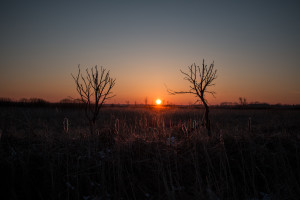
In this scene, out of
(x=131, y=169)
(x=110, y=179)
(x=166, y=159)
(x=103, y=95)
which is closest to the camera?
(x=110, y=179)

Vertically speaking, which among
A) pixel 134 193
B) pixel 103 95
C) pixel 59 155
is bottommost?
pixel 134 193

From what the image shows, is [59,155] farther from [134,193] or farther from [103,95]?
[103,95]

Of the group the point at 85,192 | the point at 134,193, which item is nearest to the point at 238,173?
the point at 134,193

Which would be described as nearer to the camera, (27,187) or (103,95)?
(27,187)

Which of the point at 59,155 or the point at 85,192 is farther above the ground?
the point at 59,155

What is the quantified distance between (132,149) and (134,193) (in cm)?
132

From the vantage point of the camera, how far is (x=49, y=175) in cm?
296

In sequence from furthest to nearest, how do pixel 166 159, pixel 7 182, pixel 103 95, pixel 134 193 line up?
1. pixel 103 95
2. pixel 166 159
3. pixel 134 193
4. pixel 7 182

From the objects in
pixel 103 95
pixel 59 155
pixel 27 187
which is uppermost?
pixel 103 95

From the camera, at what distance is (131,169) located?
135 inches

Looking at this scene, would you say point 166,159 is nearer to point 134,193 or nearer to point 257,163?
point 134,193

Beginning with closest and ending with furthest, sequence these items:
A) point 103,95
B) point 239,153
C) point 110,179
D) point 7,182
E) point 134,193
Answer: point 7,182
point 134,193
point 110,179
point 239,153
point 103,95

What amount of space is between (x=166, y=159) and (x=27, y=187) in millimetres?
→ 2566

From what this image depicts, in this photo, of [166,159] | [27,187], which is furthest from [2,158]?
[166,159]
